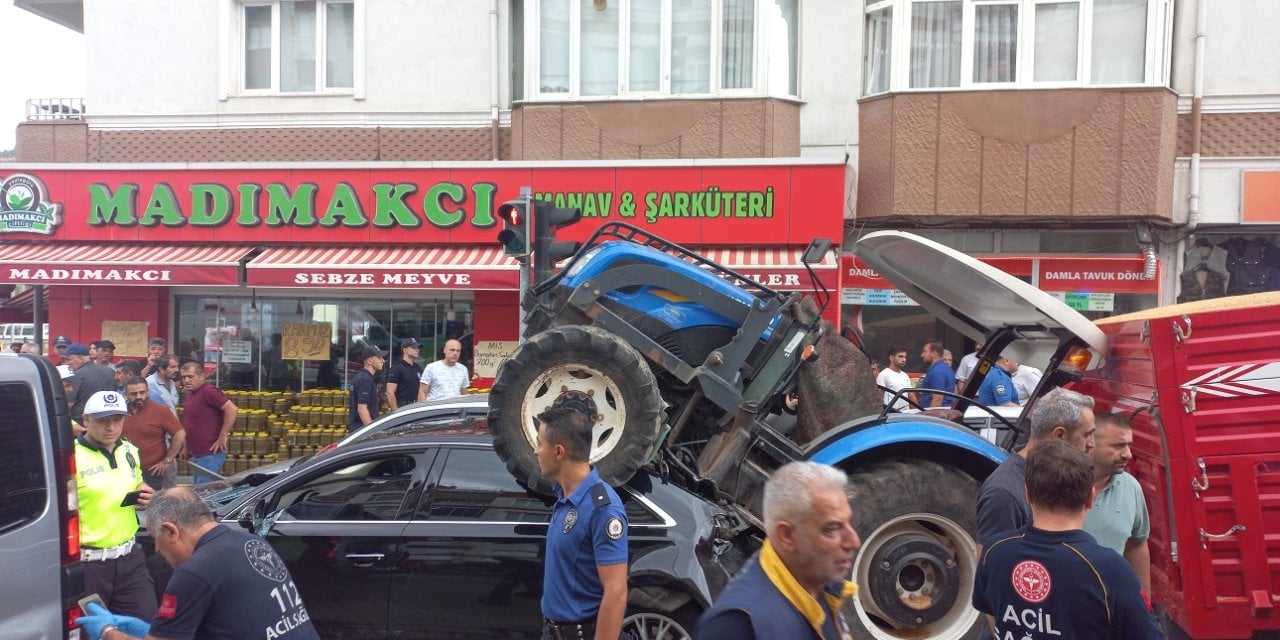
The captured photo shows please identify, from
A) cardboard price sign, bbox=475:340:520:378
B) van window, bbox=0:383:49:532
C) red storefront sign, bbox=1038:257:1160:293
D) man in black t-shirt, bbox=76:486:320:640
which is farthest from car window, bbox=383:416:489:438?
red storefront sign, bbox=1038:257:1160:293

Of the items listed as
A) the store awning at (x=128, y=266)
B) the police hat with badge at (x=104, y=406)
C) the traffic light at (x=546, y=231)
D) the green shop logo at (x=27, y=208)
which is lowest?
the police hat with badge at (x=104, y=406)

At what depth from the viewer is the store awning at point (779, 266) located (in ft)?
38.8

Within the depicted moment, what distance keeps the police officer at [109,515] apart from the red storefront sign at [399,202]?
7999mm

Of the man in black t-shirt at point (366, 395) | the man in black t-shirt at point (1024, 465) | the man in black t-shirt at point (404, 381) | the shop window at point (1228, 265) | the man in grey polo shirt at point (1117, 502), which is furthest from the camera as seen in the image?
the shop window at point (1228, 265)

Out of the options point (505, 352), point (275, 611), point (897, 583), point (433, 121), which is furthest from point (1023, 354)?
point (433, 121)

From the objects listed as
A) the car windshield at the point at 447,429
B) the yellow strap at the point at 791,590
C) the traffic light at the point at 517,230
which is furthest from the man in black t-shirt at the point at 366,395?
the yellow strap at the point at 791,590

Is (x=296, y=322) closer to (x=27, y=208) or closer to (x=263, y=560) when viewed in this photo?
(x=27, y=208)

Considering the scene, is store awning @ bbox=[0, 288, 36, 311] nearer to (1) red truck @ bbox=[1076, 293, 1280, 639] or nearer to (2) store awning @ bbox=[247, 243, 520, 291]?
(2) store awning @ bbox=[247, 243, 520, 291]

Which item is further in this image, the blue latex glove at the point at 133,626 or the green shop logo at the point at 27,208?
the green shop logo at the point at 27,208

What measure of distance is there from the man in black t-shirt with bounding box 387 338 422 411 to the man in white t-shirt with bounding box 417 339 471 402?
0.27m

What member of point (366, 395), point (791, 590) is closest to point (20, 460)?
point (791, 590)

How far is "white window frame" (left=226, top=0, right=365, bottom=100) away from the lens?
552 inches

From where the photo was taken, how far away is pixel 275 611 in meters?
3.27

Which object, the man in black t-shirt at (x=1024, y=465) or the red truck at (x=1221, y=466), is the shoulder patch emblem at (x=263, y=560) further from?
the red truck at (x=1221, y=466)
